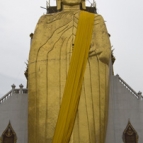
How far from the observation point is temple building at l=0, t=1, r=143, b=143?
1068cm

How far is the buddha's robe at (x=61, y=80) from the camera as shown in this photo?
8.56 m

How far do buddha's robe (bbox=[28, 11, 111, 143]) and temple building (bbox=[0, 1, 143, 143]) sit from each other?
63.2 inches

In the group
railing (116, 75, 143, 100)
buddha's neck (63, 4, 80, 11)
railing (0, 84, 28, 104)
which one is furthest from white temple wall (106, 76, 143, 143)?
railing (0, 84, 28, 104)

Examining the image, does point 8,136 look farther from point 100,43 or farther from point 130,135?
point 100,43

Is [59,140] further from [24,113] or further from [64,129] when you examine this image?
[24,113]

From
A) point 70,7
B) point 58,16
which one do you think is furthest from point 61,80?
point 70,7

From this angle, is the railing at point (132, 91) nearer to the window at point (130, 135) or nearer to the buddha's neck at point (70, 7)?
the window at point (130, 135)

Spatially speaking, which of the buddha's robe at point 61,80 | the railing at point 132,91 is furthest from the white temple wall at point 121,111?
the buddha's robe at point 61,80

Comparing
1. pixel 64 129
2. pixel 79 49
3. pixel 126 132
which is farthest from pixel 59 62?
pixel 126 132

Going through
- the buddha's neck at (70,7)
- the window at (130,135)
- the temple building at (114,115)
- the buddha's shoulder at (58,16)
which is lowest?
the window at (130,135)

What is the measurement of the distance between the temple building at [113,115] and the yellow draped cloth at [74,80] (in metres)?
1.95

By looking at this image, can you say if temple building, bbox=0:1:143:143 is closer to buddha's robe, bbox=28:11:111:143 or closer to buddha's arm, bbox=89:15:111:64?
buddha's arm, bbox=89:15:111:64

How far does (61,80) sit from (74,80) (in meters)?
0.50

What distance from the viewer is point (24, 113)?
36.0ft
